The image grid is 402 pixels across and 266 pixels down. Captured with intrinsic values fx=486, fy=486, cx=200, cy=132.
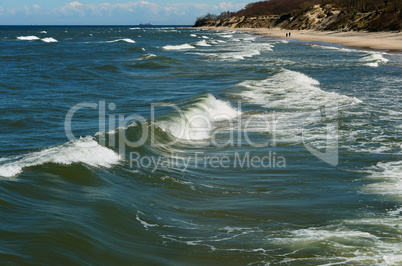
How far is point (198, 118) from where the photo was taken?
544 inches

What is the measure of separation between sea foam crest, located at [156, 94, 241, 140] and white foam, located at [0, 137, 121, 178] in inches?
111

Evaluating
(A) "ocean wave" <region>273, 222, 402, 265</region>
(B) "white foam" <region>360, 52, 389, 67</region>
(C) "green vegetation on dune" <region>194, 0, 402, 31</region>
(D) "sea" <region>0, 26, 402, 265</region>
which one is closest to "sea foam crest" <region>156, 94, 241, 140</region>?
(D) "sea" <region>0, 26, 402, 265</region>

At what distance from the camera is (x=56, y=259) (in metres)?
5.16

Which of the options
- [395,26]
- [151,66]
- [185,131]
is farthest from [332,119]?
[395,26]

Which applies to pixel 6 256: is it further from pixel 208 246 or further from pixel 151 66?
pixel 151 66

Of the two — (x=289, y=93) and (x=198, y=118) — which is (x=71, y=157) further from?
(x=289, y=93)

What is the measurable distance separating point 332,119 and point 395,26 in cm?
4542

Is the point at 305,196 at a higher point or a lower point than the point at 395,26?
lower

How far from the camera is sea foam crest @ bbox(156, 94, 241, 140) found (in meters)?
12.2

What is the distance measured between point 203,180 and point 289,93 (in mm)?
10706

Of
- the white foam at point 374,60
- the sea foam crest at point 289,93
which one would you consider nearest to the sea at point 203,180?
the sea foam crest at point 289,93

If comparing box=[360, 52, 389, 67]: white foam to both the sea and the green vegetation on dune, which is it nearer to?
the sea

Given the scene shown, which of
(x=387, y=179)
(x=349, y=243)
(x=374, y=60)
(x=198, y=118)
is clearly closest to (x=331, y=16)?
(x=374, y=60)

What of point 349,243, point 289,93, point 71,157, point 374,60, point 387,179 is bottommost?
point 349,243
